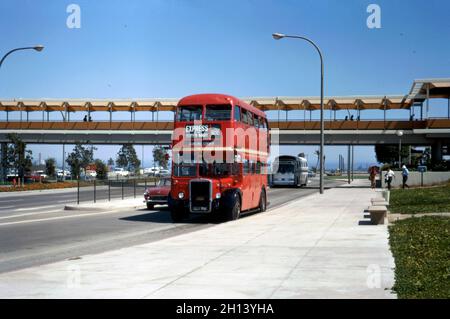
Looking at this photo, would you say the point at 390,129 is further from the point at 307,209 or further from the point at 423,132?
the point at 307,209

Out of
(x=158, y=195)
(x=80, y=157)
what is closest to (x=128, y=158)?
(x=80, y=157)

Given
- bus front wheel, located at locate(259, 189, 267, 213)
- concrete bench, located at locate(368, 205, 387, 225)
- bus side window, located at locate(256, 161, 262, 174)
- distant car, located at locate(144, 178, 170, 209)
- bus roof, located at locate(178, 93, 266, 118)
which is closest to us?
concrete bench, located at locate(368, 205, 387, 225)

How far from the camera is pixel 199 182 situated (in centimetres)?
2112

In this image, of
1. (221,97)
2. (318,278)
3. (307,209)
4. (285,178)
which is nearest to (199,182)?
(221,97)

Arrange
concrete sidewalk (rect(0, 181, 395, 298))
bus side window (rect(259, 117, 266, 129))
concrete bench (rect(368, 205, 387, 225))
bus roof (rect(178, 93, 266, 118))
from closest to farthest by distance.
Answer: concrete sidewalk (rect(0, 181, 395, 298))
concrete bench (rect(368, 205, 387, 225))
bus roof (rect(178, 93, 266, 118))
bus side window (rect(259, 117, 266, 129))

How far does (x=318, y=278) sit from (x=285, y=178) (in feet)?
172

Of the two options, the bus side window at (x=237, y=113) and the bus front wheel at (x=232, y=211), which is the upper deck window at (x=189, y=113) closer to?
the bus side window at (x=237, y=113)

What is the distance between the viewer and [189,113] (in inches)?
859

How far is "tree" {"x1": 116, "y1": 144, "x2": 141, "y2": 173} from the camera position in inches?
4665

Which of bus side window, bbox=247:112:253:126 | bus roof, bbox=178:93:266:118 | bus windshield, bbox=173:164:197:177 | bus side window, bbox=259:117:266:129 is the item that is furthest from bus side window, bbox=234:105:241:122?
bus side window, bbox=259:117:266:129

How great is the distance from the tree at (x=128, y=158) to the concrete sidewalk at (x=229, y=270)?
104 metres

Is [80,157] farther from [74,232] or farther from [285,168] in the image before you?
[74,232]

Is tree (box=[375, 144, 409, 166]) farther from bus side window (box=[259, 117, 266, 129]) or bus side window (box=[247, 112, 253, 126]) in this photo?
bus side window (box=[247, 112, 253, 126])
